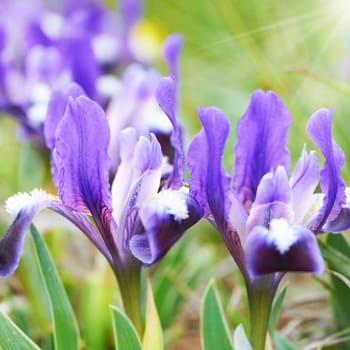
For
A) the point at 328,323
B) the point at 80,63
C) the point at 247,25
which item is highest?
the point at 247,25

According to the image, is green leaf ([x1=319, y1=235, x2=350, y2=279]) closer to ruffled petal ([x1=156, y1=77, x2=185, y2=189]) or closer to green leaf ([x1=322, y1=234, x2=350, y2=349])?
green leaf ([x1=322, y1=234, x2=350, y2=349])

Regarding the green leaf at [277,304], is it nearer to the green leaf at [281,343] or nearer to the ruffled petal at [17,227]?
the green leaf at [281,343]

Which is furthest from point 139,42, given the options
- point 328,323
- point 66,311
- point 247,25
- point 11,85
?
point 66,311

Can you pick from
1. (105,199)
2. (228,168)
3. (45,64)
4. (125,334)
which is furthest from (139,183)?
(45,64)

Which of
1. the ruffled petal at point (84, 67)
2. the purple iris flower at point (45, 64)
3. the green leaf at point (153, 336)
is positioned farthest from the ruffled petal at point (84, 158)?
the ruffled petal at point (84, 67)

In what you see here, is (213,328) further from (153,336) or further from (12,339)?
(12,339)

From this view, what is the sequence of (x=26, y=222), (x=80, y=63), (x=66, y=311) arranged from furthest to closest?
(x=80, y=63), (x=66, y=311), (x=26, y=222)

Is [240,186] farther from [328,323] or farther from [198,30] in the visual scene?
[198,30]
